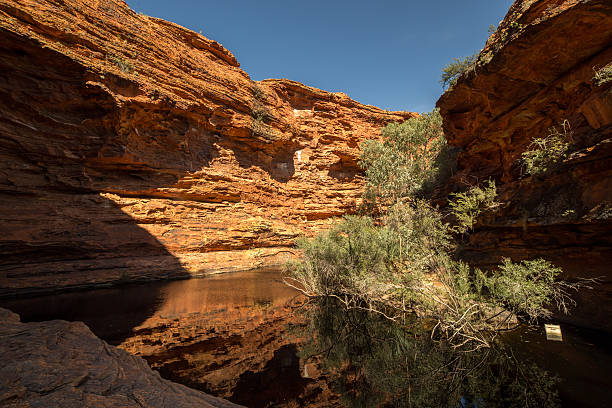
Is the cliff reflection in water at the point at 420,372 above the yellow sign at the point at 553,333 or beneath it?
beneath

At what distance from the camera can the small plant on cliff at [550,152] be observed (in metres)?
6.34

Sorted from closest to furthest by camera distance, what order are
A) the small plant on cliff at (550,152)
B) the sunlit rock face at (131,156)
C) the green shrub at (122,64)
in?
the small plant on cliff at (550,152) < the sunlit rock face at (131,156) < the green shrub at (122,64)

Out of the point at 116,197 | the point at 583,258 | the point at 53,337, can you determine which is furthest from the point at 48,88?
the point at 583,258

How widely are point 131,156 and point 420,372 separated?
65.6 feet

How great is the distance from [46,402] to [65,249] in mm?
15691

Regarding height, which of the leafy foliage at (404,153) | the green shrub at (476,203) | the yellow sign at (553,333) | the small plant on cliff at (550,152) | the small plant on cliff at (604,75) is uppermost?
the leafy foliage at (404,153)

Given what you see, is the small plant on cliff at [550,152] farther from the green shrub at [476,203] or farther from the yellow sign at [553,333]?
the yellow sign at [553,333]

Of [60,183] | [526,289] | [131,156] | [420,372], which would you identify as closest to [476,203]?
[526,289]

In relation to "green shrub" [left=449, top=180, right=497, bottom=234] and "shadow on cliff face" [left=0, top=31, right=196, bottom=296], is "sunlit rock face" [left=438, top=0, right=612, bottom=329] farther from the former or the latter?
"shadow on cliff face" [left=0, top=31, right=196, bottom=296]

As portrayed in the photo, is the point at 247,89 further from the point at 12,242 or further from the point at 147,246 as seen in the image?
the point at 12,242

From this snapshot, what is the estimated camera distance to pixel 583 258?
6449 mm

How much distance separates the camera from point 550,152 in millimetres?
6543

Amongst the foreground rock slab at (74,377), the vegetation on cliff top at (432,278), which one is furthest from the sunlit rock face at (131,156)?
the foreground rock slab at (74,377)

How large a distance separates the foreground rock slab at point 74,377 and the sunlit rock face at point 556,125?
8575 millimetres
